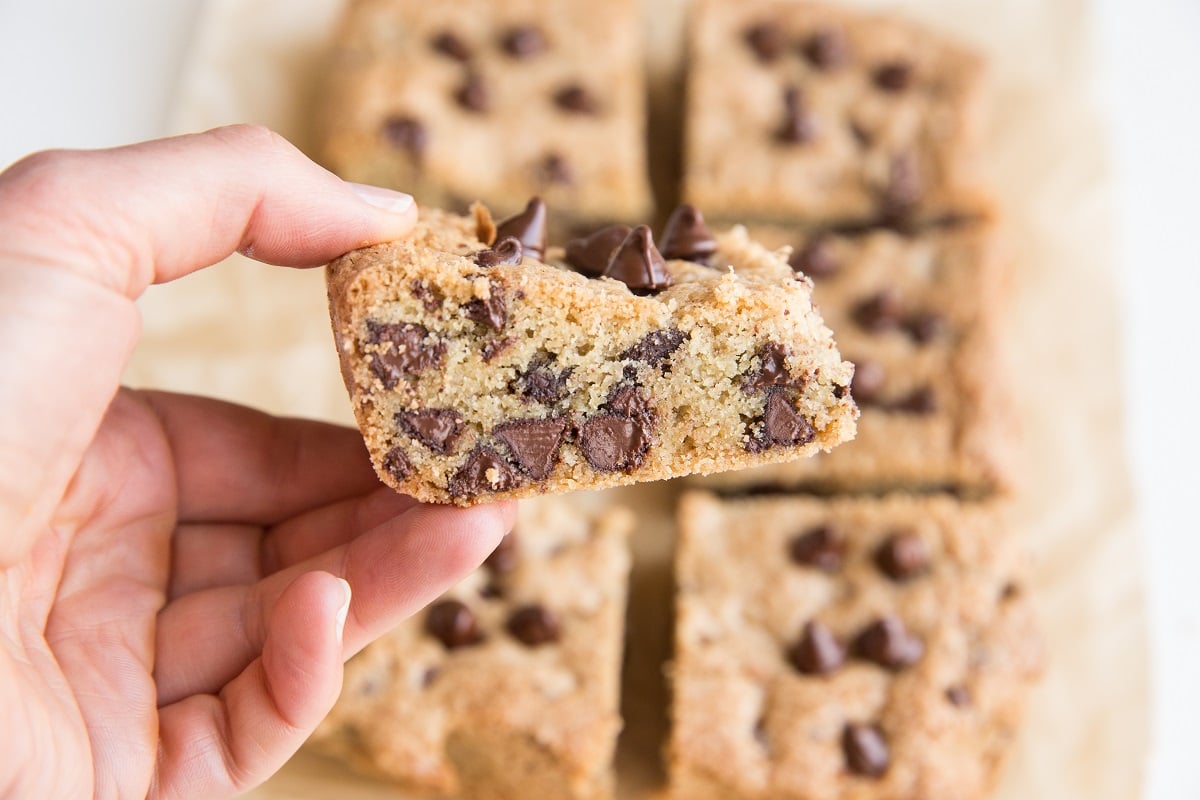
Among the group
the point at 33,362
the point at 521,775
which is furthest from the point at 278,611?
the point at 521,775

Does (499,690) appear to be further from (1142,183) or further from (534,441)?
(1142,183)

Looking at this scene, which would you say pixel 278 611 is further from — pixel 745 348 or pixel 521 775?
pixel 521 775

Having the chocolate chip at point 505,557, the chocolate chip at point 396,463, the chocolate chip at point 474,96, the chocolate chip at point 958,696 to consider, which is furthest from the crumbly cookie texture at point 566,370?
the chocolate chip at point 474,96

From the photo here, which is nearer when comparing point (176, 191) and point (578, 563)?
point (176, 191)

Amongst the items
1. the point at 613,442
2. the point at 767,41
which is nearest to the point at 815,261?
the point at 767,41

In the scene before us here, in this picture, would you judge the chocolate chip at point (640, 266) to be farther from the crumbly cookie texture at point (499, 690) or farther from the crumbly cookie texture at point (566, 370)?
the crumbly cookie texture at point (499, 690)

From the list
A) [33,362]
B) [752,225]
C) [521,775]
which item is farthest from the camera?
[752,225]
